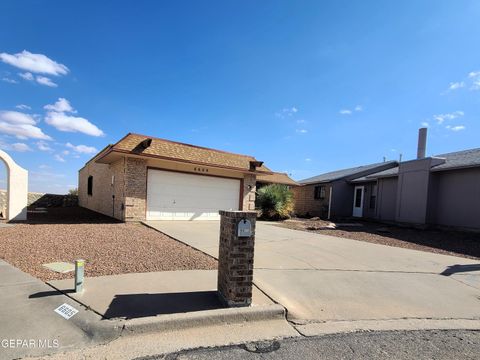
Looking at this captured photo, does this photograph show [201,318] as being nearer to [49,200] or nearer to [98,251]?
[98,251]

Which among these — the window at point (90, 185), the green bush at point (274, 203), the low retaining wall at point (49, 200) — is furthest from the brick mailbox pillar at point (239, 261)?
the low retaining wall at point (49, 200)

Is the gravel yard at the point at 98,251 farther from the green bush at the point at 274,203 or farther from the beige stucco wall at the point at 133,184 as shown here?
the green bush at the point at 274,203

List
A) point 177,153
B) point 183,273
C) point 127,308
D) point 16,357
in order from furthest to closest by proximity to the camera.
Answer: point 177,153 → point 183,273 → point 127,308 → point 16,357

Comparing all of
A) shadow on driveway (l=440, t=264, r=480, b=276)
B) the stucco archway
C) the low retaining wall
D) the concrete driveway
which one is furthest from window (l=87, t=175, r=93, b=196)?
shadow on driveway (l=440, t=264, r=480, b=276)

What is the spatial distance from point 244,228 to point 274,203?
47.2 feet

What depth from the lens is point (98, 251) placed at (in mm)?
6977

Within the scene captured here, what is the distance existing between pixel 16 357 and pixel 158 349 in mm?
1319

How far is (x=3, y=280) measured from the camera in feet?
15.4

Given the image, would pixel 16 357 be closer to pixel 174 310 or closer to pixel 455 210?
pixel 174 310

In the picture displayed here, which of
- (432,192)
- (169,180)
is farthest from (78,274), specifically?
(432,192)

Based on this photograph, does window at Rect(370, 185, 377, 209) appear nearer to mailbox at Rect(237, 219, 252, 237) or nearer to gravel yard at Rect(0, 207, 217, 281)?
gravel yard at Rect(0, 207, 217, 281)

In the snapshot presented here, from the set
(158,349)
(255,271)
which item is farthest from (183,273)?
(158,349)

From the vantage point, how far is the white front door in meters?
21.6

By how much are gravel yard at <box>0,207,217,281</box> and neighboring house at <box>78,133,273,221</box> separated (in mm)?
3692
